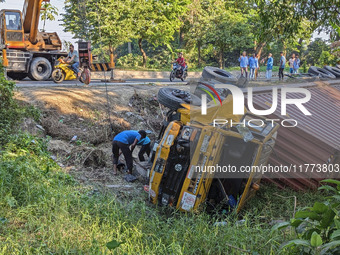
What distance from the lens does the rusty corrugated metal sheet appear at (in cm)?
741

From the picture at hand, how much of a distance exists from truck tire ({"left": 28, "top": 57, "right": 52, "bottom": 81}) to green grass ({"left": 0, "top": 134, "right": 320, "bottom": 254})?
886cm

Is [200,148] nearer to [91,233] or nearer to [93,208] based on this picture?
[93,208]

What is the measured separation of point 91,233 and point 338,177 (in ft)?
15.0

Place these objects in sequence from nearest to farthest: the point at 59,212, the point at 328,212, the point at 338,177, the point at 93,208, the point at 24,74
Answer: the point at 328,212 → the point at 59,212 → the point at 93,208 → the point at 338,177 → the point at 24,74

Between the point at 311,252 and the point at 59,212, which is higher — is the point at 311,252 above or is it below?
above

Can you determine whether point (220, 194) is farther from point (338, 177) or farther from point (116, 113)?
point (116, 113)

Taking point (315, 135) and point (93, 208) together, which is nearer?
point (93, 208)

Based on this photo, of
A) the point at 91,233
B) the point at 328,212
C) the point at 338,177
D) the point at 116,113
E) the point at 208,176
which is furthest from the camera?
the point at 116,113

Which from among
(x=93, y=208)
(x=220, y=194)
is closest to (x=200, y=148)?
(x=220, y=194)

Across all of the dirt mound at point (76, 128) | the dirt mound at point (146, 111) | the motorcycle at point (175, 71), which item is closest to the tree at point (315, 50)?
the motorcycle at point (175, 71)

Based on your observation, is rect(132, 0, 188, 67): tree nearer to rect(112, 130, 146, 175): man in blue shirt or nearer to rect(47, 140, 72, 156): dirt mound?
rect(47, 140, 72, 156): dirt mound

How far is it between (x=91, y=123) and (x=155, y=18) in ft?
→ 60.6

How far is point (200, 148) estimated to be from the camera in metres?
6.62

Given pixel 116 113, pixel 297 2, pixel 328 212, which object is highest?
pixel 297 2
